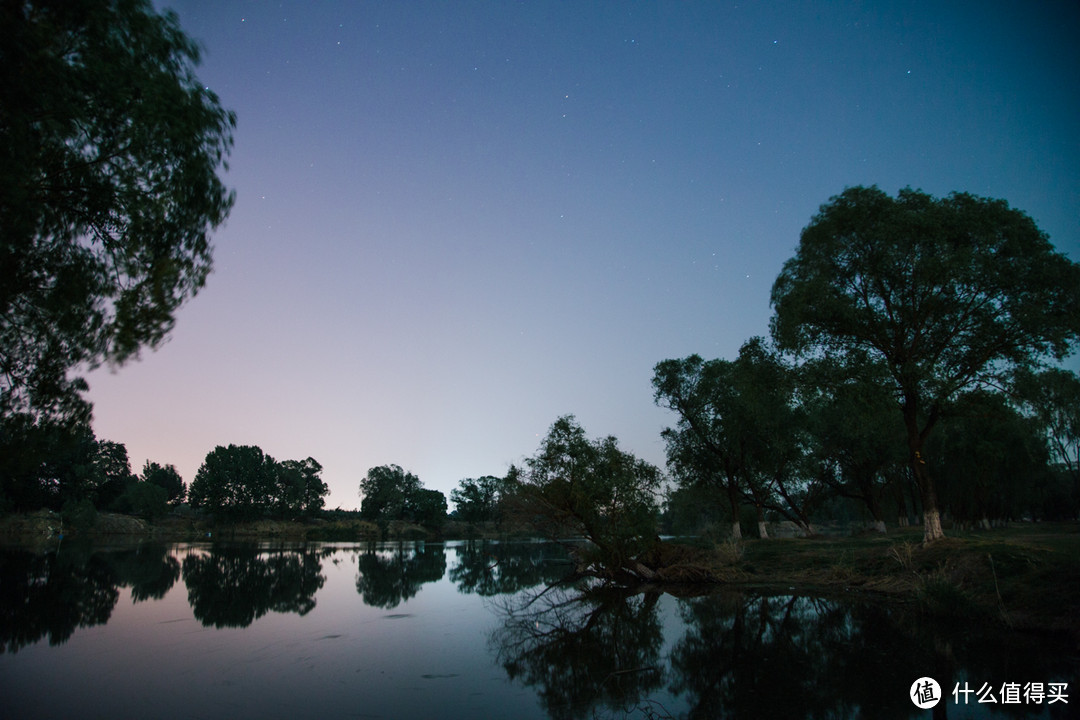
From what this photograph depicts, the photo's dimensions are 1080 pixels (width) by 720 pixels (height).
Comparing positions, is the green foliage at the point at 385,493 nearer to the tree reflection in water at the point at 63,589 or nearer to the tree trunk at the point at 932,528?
the tree reflection in water at the point at 63,589

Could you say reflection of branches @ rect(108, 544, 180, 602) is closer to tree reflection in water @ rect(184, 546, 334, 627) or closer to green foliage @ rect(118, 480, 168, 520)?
tree reflection in water @ rect(184, 546, 334, 627)

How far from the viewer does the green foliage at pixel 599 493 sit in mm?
26906

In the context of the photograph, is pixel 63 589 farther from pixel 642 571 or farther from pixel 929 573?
pixel 929 573

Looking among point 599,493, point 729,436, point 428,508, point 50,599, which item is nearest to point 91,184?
point 50,599

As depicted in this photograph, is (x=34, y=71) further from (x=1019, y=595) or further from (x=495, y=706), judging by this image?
(x=1019, y=595)

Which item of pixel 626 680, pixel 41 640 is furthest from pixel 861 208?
pixel 41 640

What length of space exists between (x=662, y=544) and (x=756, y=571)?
15.9ft

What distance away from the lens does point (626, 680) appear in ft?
33.2

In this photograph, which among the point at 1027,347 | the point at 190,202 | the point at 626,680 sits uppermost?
the point at 190,202

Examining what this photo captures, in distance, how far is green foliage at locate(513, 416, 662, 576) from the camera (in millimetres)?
26906

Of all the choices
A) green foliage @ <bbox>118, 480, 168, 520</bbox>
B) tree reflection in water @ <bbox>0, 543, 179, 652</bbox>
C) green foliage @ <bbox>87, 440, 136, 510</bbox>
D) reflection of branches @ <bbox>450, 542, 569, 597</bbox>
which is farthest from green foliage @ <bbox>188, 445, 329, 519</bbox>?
reflection of branches @ <bbox>450, 542, 569, 597</bbox>

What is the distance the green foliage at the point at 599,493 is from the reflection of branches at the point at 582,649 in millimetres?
5846

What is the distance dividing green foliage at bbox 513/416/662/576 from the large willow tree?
33.3ft

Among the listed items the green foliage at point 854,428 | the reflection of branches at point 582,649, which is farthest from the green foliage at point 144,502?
the green foliage at point 854,428
